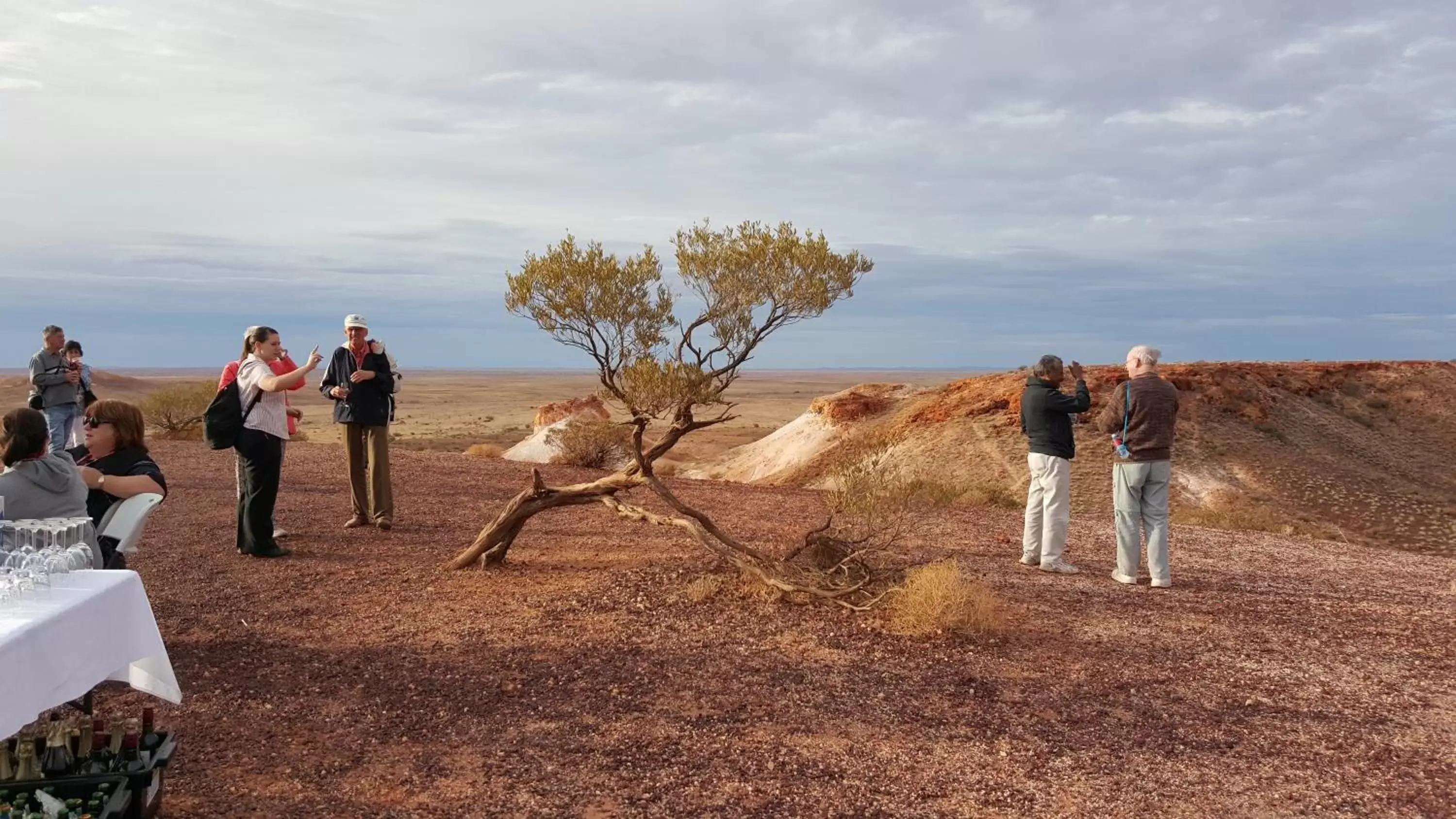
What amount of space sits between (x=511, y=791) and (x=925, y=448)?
16.5 meters

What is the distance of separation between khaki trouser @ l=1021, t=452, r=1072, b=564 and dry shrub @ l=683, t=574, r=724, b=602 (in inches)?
129

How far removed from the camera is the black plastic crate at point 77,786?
12.1 ft

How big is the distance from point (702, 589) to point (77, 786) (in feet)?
15.8

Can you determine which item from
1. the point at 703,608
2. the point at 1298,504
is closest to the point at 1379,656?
the point at 703,608

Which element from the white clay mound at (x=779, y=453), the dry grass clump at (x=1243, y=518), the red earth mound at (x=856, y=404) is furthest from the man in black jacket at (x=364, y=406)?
the red earth mound at (x=856, y=404)

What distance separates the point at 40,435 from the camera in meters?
5.06

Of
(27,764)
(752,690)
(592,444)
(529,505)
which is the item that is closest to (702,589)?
(529,505)

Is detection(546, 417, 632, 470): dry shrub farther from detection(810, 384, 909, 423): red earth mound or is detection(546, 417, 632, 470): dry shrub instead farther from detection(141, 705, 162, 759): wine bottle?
detection(141, 705, 162, 759): wine bottle

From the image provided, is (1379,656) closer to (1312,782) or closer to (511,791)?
(1312,782)

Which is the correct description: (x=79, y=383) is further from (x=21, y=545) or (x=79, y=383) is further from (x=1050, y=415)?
(x=1050, y=415)

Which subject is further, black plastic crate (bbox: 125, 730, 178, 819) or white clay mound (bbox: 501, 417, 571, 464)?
white clay mound (bbox: 501, 417, 571, 464)

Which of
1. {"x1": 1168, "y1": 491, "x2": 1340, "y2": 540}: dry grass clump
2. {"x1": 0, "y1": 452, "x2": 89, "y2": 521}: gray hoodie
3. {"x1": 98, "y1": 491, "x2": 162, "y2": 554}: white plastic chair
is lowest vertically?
{"x1": 1168, "y1": 491, "x2": 1340, "y2": 540}: dry grass clump

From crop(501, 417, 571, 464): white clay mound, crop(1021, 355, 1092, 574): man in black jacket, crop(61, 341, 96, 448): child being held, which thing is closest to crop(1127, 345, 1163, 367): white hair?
crop(1021, 355, 1092, 574): man in black jacket

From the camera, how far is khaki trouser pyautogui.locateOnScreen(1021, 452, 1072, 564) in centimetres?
926
